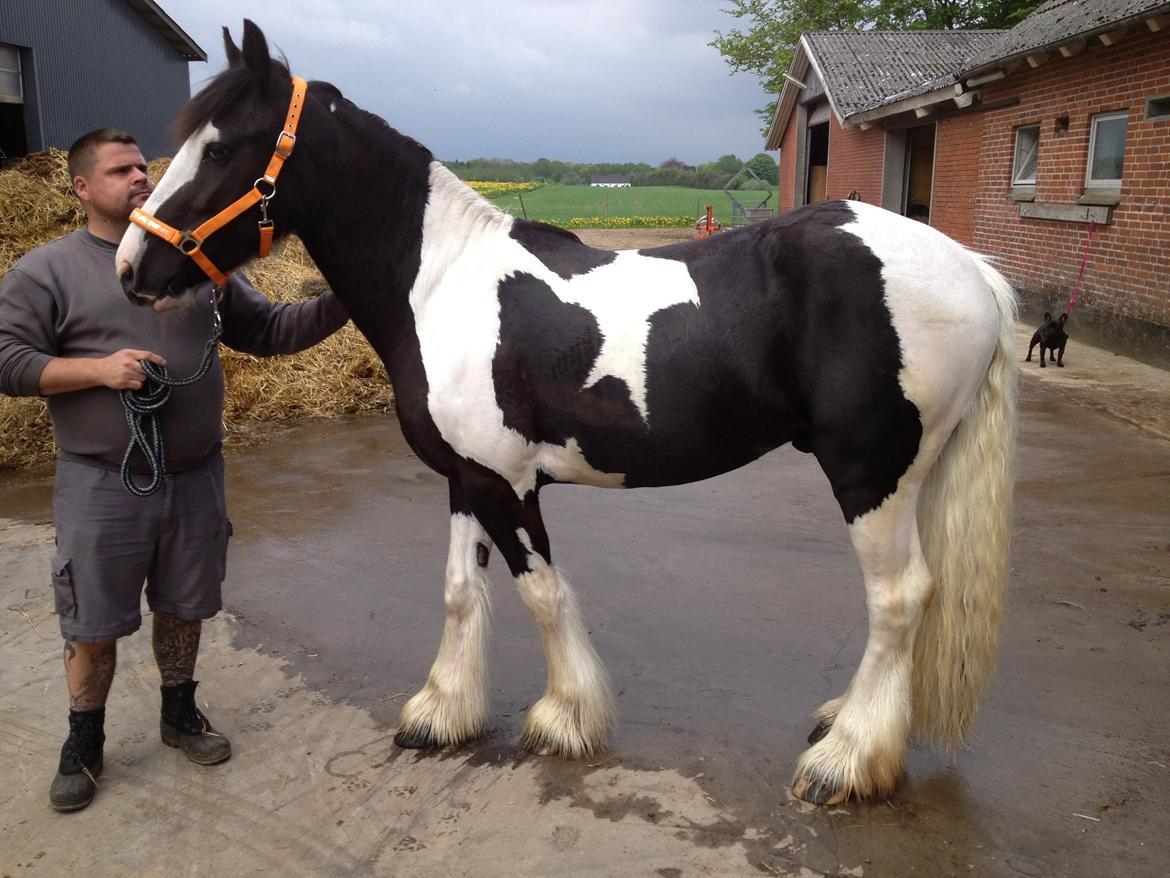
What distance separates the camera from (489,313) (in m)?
2.48

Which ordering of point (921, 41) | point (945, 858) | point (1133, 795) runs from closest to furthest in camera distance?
point (945, 858), point (1133, 795), point (921, 41)

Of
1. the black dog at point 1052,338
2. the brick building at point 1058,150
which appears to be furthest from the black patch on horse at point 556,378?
the brick building at point 1058,150

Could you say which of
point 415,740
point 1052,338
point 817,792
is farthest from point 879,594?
point 1052,338

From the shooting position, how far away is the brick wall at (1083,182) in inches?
333

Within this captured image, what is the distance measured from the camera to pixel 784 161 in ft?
88.3

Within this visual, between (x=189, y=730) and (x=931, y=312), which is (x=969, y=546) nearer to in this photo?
(x=931, y=312)

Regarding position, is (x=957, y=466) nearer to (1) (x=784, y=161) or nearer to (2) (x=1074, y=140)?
(2) (x=1074, y=140)

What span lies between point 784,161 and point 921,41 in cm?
678

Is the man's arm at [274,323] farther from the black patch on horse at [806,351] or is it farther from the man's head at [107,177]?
the black patch on horse at [806,351]

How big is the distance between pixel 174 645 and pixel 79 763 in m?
0.41

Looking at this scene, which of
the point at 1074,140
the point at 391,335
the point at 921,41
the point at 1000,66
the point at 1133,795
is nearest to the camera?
the point at 1133,795

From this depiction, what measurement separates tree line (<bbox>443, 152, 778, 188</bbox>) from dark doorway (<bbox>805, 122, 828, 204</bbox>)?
30.5 metres

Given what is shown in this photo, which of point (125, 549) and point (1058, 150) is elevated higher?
point (1058, 150)

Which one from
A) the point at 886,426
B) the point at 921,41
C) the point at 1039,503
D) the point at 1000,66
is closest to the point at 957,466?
the point at 886,426
